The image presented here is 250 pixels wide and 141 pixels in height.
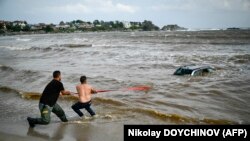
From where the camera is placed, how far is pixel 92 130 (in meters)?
8.48

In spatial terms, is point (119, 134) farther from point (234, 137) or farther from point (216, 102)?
point (216, 102)

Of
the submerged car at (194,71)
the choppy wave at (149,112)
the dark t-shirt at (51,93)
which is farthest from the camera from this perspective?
the submerged car at (194,71)

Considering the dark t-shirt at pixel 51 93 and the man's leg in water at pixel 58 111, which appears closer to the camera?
the dark t-shirt at pixel 51 93

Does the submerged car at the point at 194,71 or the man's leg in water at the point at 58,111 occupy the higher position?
the man's leg in water at the point at 58,111

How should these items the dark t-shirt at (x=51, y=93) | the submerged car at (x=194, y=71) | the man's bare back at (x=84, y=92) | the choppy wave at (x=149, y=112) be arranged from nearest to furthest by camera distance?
the dark t-shirt at (x=51, y=93) → the man's bare back at (x=84, y=92) → the choppy wave at (x=149, y=112) → the submerged car at (x=194, y=71)

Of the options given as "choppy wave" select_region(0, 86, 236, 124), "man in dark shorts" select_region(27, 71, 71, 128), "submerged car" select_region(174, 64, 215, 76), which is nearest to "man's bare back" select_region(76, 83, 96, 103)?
"man in dark shorts" select_region(27, 71, 71, 128)

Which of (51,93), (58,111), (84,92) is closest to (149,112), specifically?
(84,92)

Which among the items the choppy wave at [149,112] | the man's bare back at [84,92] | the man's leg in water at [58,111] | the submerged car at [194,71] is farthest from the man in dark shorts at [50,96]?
the submerged car at [194,71]

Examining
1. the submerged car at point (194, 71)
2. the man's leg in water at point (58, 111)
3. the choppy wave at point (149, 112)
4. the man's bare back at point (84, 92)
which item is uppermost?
the man's bare back at point (84, 92)

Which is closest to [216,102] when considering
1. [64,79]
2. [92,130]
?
[92,130]

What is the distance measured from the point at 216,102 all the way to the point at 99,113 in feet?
16.9

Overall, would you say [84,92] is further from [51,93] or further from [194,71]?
[194,71]

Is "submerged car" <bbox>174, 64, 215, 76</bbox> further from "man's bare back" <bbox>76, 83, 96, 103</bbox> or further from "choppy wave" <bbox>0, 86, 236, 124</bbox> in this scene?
"man's bare back" <bbox>76, 83, 96, 103</bbox>

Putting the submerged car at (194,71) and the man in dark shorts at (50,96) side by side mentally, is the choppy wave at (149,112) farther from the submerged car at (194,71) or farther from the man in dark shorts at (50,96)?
the submerged car at (194,71)
